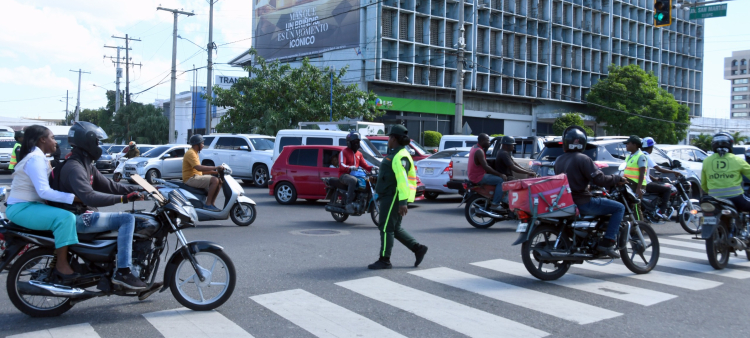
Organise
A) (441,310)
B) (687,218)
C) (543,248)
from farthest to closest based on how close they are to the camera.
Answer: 1. (687,218)
2. (543,248)
3. (441,310)


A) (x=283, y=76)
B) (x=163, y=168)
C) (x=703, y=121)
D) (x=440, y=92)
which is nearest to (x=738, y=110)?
(x=703, y=121)

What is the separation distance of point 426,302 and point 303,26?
4853 cm

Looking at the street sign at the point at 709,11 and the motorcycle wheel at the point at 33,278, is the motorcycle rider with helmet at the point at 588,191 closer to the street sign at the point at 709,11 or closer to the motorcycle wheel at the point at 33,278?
the motorcycle wheel at the point at 33,278

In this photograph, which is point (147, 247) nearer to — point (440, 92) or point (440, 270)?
point (440, 270)

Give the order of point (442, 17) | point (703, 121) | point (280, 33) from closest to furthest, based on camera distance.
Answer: point (442, 17)
point (280, 33)
point (703, 121)

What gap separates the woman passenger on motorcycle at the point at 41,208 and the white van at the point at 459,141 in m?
18.4

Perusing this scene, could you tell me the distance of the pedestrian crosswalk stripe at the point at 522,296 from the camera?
5832 millimetres

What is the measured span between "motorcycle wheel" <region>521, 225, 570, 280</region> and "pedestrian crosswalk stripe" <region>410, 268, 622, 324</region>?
1.20 feet

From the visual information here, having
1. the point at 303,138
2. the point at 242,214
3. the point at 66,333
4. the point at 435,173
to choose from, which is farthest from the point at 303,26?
the point at 66,333

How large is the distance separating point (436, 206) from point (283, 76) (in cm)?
2204

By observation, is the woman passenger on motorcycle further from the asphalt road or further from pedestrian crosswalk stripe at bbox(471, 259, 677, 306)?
pedestrian crosswalk stripe at bbox(471, 259, 677, 306)

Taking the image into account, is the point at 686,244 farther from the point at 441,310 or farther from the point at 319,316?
the point at 319,316

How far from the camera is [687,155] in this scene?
17.2m

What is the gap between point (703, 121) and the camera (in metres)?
82.4
